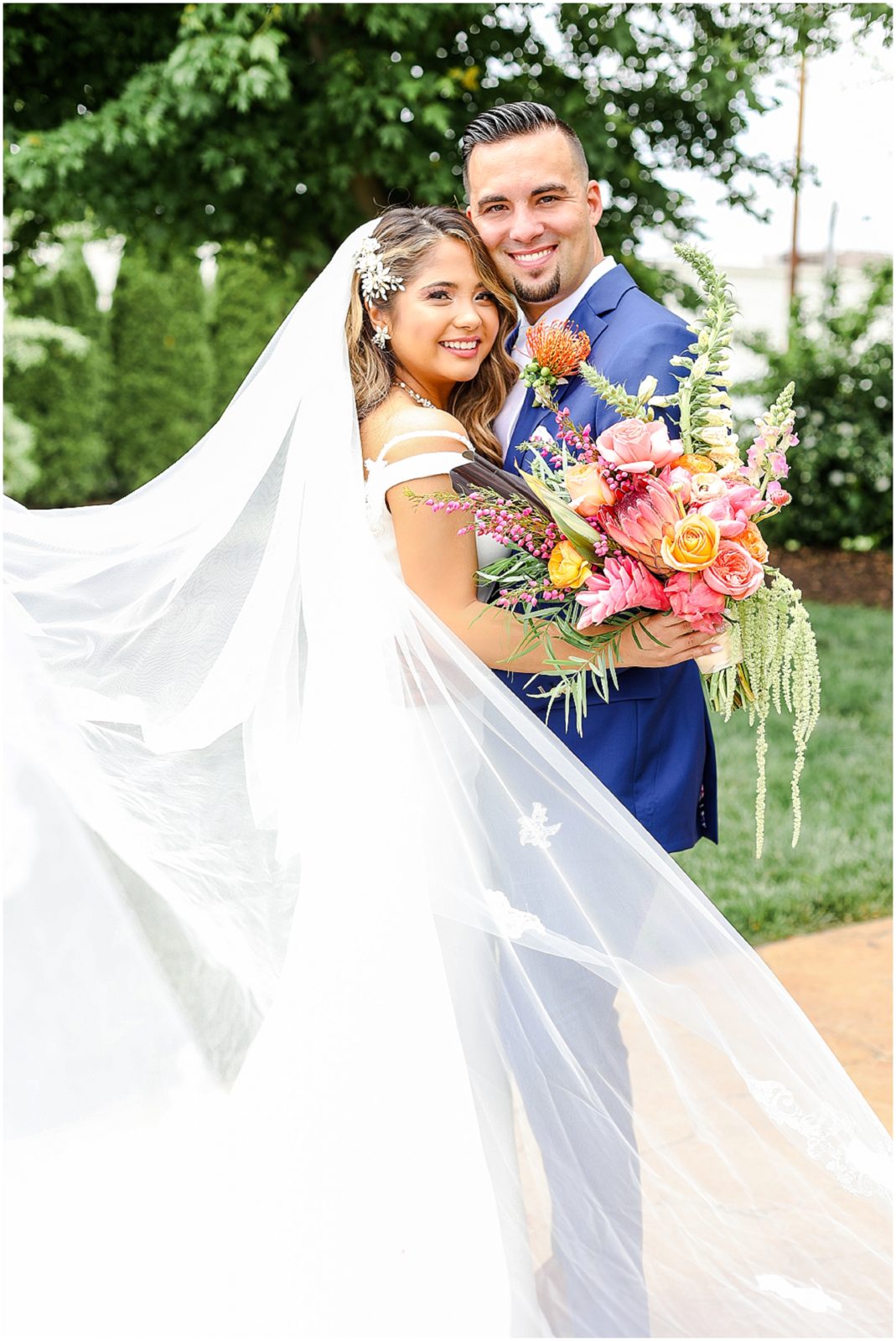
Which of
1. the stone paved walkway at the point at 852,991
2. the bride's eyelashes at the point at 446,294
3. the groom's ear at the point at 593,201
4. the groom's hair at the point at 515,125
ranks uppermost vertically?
the groom's hair at the point at 515,125

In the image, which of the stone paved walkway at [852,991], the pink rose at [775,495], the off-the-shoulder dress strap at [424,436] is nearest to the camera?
the pink rose at [775,495]

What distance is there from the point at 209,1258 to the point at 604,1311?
0.73 m

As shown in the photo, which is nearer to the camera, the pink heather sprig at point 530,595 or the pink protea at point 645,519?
the pink protea at point 645,519

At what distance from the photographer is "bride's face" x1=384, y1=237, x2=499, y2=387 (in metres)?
2.52

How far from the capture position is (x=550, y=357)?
228 centimetres

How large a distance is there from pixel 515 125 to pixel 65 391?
45.6ft

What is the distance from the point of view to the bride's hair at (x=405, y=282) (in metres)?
2.53

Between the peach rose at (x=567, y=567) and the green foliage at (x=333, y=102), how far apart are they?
4393 mm

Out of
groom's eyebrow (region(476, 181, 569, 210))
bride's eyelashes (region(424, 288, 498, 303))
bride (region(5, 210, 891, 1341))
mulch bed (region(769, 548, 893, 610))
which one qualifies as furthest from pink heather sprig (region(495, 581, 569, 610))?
mulch bed (region(769, 548, 893, 610))

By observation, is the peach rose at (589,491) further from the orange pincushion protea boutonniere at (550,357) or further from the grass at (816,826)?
the grass at (816,826)

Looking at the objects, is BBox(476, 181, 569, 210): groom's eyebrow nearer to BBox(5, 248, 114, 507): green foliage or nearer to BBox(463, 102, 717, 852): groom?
BBox(463, 102, 717, 852): groom

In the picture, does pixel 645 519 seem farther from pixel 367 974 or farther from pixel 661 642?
pixel 367 974

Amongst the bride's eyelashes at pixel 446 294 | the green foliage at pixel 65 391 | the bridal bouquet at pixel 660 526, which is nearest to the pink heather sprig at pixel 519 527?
the bridal bouquet at pixel 660 526

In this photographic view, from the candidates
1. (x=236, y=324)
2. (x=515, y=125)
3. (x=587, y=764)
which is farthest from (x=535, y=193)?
(x=236, y=324)
